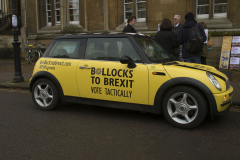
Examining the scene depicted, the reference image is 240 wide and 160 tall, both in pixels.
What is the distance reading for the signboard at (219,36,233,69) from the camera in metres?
10.9

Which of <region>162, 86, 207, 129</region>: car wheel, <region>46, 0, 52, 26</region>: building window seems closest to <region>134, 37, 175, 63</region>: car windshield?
<region>162, 86, 207, 129</region>: car wheel

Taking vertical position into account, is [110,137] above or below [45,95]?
below

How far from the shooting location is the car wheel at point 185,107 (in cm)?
400

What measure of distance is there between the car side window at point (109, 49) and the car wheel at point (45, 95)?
1.09 meters

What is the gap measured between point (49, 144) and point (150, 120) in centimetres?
195

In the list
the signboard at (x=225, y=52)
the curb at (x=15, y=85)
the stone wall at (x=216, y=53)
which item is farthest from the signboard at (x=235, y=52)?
the curb at (x=15, y=85)

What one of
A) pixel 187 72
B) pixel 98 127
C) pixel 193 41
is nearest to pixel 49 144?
pixel 98 127

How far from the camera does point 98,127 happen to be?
4.38m

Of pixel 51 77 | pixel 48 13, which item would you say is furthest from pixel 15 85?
pixel 48 13

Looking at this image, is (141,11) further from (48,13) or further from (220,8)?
(48,13)

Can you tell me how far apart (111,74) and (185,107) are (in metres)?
1.45

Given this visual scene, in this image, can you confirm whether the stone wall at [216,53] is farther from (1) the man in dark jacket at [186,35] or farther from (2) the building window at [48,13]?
(2) the building window at [48,13]

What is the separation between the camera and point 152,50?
4.84 m

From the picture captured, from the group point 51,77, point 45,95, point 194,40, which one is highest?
point 194,40
